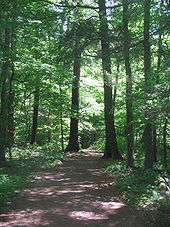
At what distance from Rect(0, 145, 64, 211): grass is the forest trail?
29 centimetres

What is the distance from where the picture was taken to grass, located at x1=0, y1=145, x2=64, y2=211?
464 inches

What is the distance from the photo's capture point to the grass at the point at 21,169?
38.6ft

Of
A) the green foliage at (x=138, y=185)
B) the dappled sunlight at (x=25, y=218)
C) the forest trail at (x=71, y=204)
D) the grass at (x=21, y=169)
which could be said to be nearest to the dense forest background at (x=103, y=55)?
the grass at (x=21, y=169)

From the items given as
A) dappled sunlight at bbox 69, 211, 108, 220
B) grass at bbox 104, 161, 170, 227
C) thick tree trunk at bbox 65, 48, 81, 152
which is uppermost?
thick tree trunk at bbox 65, 48, 81, 152

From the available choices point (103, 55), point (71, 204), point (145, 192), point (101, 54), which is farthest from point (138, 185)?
point (101, 54)

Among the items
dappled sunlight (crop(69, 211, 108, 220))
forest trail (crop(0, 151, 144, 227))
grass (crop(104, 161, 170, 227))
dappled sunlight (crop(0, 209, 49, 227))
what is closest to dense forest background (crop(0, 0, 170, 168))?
grass (crop(104, 161, 170, 227))

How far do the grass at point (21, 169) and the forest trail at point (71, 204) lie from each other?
0.29m

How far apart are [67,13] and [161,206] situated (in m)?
10.1

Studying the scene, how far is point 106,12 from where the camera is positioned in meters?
19.3

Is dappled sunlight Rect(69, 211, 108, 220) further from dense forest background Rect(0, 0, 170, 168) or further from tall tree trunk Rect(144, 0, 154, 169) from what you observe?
tall tree trunk Rect(144, 0, 154, 169)

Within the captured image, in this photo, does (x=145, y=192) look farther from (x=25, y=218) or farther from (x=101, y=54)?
(x=101, y=54)

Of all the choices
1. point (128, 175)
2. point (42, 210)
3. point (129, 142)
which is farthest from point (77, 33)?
point (42, 210)

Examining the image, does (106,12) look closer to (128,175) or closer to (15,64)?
(15,64)

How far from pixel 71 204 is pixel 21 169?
253 inches
